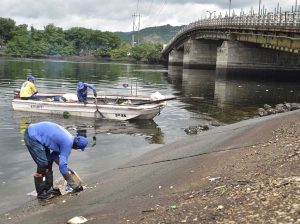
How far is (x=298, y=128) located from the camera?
12.4 m

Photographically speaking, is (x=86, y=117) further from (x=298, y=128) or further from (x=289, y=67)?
(x=289, y=67)

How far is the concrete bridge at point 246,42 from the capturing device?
131 feet

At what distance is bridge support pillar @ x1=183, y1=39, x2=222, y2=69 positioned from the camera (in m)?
86.2

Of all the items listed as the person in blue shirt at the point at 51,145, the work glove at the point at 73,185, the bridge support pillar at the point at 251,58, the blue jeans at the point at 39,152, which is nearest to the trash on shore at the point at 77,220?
the person in blue shirt at the point at 51,145

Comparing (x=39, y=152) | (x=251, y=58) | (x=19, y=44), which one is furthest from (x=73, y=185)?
(x=19, y=44)

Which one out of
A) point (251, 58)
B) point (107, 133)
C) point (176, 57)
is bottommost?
point (107, 133)

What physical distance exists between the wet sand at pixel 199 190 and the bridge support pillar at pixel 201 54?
7493cm

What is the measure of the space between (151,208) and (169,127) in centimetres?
1354

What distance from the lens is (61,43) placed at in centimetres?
18550

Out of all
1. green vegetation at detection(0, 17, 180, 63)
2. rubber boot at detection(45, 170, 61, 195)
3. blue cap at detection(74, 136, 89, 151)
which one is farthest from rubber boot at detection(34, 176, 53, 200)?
green vegetation at detection(0, 17, 180, 63)

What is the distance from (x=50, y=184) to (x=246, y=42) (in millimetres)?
53413

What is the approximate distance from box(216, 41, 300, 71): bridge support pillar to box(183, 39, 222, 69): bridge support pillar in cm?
2447

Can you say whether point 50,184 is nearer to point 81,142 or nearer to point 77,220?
point 81,142

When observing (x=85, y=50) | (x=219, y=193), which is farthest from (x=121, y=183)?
(x=85, y=50)
